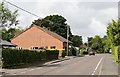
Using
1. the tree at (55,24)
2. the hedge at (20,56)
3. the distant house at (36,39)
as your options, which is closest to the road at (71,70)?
the hedge at (20,56)

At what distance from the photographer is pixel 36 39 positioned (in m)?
82.8

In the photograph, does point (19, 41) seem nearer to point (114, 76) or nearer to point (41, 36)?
point (41, 36)

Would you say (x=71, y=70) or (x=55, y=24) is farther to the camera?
(x=55, y=24)

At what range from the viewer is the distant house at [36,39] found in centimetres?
8219

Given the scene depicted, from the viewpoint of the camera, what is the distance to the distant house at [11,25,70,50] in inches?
3236

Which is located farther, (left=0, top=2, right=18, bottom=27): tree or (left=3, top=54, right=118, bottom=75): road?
(left=0, top=2, right=18, bottom=27): tree

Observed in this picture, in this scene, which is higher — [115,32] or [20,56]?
[115,32]

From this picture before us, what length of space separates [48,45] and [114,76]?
61.1 m

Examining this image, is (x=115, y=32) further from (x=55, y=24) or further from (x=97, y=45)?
(x=97, y=45)

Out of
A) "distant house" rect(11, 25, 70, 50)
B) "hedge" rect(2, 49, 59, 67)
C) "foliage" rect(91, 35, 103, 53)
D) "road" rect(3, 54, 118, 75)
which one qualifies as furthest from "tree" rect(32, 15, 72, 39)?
"road" rect(3, 54, 118, 75)

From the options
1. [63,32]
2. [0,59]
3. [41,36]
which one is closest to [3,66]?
[0,59]

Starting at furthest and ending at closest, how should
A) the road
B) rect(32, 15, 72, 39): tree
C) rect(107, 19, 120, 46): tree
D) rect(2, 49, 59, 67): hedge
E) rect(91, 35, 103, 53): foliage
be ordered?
rect(91, 35, 103, 53): foliage
rect(32, 15, 72, 39): tree
rect(107, 19, 120, 46): tree
rect(2, 49, 59, 67): hedge
the road

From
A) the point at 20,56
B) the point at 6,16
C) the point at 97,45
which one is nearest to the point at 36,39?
the point at 6,16

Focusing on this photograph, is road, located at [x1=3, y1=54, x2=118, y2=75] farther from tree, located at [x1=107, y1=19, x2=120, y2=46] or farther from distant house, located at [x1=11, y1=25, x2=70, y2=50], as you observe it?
distant house, located at [x1=11, y1=25, x2=70, y2=50]
